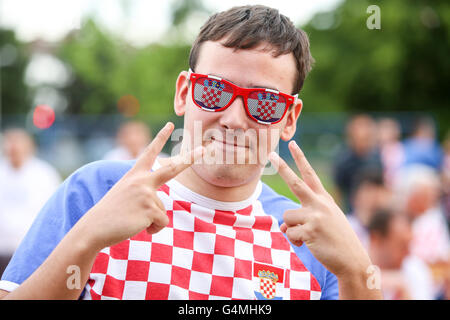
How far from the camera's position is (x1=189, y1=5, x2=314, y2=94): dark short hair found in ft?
5.58

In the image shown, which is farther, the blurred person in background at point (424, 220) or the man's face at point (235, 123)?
the blurred person in background at point (424, 220)

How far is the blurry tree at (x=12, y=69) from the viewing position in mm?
32062

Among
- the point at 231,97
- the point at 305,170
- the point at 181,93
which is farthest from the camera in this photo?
the point at 181,93

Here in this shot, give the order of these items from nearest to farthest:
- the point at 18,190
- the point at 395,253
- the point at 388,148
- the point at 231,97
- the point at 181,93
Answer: the point at 231,97 < the point at 181,93 < the point at 395,253 < the point at 18,190 < the point at 388,148

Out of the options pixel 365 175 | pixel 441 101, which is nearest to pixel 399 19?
pixel 441 101

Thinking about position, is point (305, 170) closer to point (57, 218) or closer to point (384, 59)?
point (57, 218)

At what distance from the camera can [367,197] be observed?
452 cm

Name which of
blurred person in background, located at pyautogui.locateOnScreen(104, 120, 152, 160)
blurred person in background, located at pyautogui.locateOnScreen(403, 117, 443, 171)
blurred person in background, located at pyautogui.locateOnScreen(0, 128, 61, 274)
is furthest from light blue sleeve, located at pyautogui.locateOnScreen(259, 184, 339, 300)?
blurred person in background, located at pyautogui.locateOnScreen(403, 117, 443, 171)

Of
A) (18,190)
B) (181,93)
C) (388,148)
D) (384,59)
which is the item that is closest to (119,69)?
(384,59)

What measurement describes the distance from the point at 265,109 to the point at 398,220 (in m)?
2.31

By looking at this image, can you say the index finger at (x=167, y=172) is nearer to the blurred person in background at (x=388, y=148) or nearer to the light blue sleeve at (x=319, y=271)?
the light blue sleeve at (x=319, y=271)

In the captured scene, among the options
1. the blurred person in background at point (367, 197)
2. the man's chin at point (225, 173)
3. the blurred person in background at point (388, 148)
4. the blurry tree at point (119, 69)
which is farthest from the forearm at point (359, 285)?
the blurry tree at point (119, 69)
